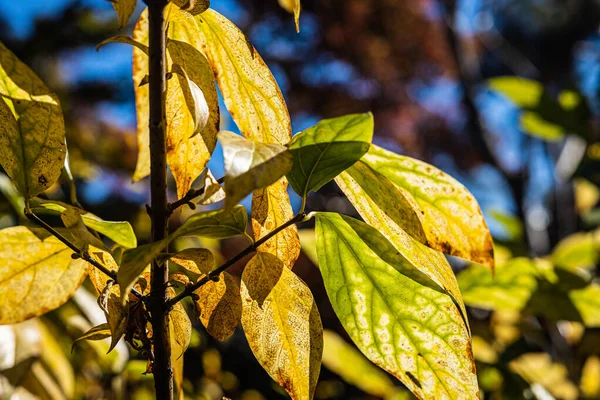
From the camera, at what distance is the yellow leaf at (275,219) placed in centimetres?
38

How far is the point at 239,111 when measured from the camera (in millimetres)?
409

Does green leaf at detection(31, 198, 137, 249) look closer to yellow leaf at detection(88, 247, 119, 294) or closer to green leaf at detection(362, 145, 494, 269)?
yellow leaf at detection(88, 247, 119, 294)

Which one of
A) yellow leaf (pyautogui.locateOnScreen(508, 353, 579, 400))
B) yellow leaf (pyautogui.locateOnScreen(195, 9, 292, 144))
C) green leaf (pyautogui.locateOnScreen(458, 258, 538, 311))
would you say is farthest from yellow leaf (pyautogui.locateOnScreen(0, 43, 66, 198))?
yellow leaf (pyautogui.locateOnScreen(508, 353, 579, 400))

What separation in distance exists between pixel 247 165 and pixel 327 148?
9cm

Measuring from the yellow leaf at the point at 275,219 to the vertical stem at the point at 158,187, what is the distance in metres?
0.07

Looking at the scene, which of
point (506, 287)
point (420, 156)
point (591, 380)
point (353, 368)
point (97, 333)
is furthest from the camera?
point (420, 156)

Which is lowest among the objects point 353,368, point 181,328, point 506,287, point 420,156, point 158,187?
point 420,156

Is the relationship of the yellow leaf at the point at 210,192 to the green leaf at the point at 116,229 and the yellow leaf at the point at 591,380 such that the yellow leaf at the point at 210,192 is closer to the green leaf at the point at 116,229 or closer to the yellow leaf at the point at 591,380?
the green leaf at the point at 116,229

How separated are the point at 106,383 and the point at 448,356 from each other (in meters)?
0.57

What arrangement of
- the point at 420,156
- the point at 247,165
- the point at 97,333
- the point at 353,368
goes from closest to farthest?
the point at 247,165, the point at 97,333, the point at 353,368, the point at 420,156

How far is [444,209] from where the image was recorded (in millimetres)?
378

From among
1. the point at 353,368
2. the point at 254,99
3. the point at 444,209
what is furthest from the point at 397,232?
the point at 353,368

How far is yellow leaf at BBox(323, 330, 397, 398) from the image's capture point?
935mm

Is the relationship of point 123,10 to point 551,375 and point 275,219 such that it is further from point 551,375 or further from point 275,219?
point 551,375
